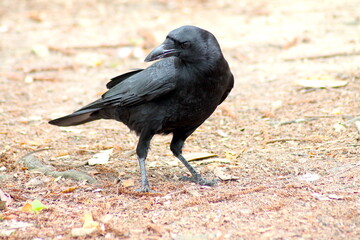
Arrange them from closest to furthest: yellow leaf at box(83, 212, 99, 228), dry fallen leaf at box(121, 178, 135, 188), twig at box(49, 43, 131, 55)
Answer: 1. yellow leaf at box(83, 212, 99, 228)
2. dry fallen leaf at box(121, 178, 135, 188)
3. twig at box(49, 43, 131, 55)

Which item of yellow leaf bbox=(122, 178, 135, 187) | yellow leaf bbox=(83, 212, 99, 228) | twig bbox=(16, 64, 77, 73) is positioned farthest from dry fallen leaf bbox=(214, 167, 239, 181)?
twig bbox=(16, 64, 77, 73)

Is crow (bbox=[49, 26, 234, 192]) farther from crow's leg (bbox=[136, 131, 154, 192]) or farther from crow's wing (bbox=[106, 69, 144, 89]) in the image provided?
crow's wing (bbox=[106, 69, 144, 89])

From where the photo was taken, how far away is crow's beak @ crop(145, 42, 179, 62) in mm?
4410

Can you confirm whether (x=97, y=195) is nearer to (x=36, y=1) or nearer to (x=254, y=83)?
(x=254, y=83)

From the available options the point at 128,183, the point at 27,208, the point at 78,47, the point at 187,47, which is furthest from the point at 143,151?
the point at 78,47

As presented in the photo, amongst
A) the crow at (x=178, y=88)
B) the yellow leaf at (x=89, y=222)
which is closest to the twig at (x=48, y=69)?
the crow at (x=178, y=88)

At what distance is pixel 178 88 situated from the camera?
4.48 metres

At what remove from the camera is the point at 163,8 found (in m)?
13.6

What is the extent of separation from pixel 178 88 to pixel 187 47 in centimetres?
35

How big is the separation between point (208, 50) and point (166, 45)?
1.18 ft

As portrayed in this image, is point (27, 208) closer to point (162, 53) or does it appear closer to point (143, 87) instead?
point (143, 87)

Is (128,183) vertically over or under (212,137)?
over

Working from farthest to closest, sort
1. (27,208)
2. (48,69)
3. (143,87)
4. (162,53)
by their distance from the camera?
(48,69)
(143,87)
(162,53)
(27,208)

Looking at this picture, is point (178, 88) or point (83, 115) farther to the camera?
point (83, 115)
